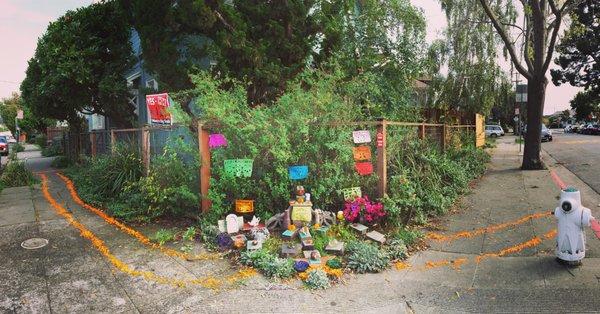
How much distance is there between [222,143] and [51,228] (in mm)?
2926

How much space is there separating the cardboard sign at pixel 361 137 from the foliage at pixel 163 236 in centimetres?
301

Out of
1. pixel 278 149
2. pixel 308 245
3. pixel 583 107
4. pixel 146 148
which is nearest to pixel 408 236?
pixel 308 245

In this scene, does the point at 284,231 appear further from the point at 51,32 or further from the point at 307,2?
the point at 51,32

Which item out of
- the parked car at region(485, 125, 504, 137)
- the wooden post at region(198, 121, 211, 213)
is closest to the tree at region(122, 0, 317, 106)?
the wooden post at region(198, 121, 211, 213)

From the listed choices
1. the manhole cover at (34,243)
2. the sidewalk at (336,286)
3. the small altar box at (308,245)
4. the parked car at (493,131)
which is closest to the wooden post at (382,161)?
the sidewalk at (336,286)

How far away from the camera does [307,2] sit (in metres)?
8.58

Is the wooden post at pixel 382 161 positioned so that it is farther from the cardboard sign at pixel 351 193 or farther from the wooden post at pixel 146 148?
the wooden post at pixel 146 148

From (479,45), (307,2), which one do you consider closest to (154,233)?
(307,2)

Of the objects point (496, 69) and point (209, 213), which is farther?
point (496, 69)

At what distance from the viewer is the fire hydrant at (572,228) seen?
444 centimetres

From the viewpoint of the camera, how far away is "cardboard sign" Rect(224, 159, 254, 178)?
19.5 feet

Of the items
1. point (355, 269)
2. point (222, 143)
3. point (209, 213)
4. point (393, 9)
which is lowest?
point (355, 269)

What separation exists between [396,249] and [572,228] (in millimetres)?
1918

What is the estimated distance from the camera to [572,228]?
4461 mm
